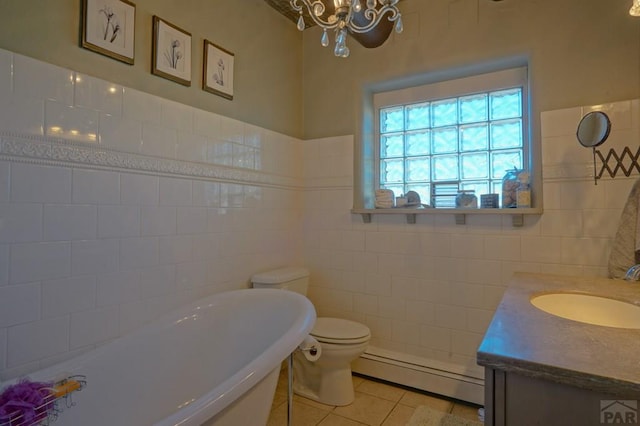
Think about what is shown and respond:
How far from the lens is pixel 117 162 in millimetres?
1511

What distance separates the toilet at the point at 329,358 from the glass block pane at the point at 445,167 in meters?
1.18

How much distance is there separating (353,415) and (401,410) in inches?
11.5

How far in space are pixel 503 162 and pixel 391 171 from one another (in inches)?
29.9

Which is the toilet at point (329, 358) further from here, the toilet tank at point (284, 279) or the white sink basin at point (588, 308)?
the white sink basin at point (588, 308)

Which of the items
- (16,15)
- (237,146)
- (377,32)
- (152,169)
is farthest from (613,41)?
(16,15)

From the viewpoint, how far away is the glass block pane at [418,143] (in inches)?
95.8

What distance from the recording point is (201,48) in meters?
1.93

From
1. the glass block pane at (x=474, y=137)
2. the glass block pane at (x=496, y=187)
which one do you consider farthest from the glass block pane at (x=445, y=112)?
the glass block pane at (x=496, y=187)

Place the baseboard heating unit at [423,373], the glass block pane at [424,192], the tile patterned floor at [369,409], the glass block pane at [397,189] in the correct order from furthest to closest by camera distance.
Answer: the glass block pane at [397,189] < the glass block pane at [424,192] < the baseboard heating unit at [423,373] < the tile patterned floor at [369,409]

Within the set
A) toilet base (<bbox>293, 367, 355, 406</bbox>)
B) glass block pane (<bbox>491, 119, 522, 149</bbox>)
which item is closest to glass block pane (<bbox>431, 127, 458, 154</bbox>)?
glass block pane (<bbox>491, 119, 522, 149</bbox>)

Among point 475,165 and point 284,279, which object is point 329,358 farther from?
point 475,165

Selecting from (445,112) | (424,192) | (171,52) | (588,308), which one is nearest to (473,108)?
(445,112)

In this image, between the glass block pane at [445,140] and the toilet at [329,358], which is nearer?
the toilet at [329,358]

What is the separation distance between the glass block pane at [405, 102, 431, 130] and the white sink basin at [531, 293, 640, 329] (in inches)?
57.7
